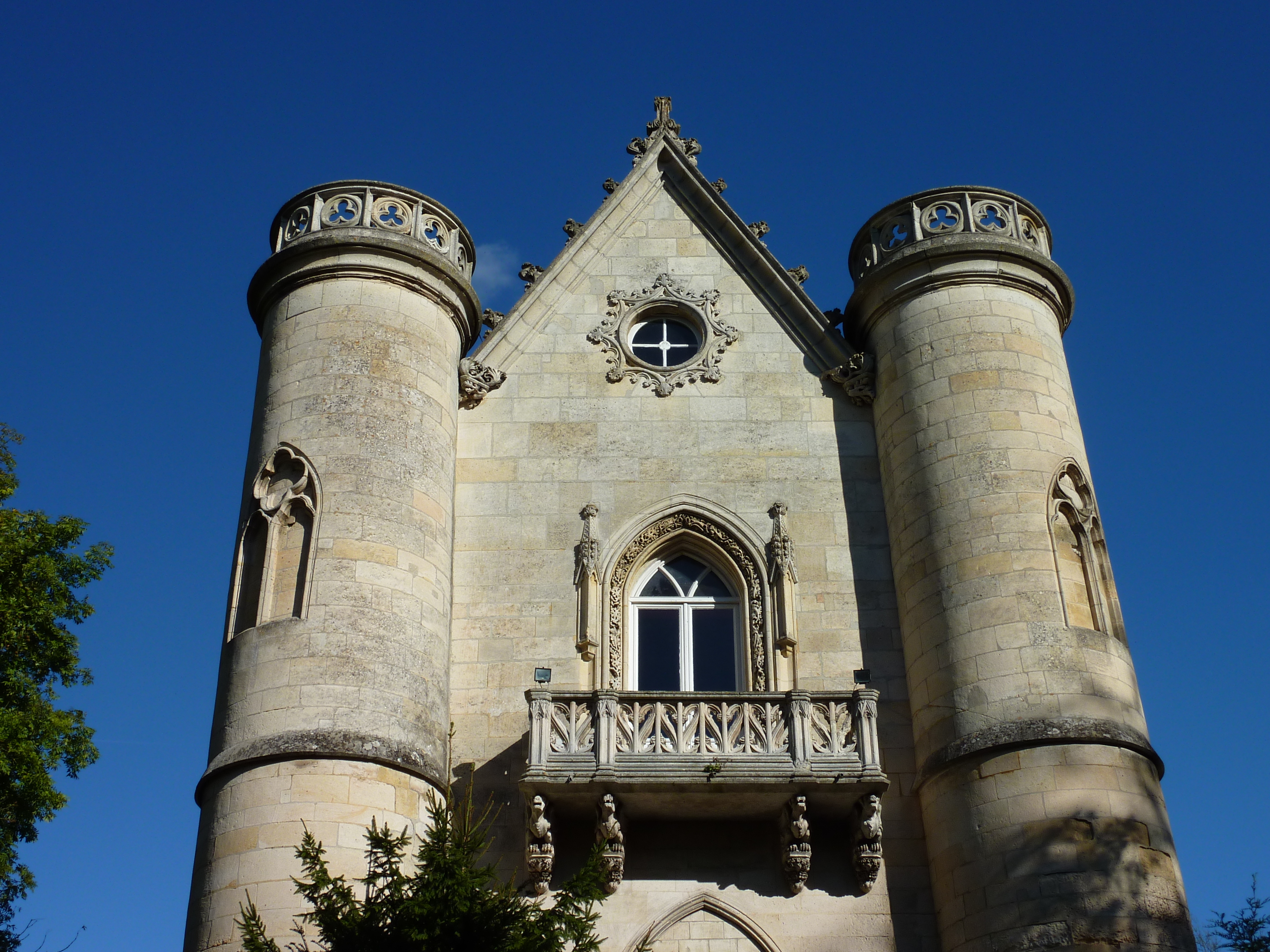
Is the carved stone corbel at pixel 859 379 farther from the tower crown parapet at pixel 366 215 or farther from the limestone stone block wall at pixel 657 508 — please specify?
the tower crown parapet at pixel 366 215

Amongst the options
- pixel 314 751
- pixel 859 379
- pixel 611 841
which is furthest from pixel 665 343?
pixel 314 751

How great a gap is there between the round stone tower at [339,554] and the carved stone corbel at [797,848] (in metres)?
3.38

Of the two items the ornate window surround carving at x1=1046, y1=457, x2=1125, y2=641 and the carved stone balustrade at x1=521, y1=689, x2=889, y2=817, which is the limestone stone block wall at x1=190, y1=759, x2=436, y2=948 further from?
the ornate window surround carving at x1=1046, y1=457, x2=1125, y2=641

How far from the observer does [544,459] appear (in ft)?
54.9

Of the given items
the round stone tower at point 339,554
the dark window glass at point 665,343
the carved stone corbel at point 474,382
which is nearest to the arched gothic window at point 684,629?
the round stone tower at point 339,554

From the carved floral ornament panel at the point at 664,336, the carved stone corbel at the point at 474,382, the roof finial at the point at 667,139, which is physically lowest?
the carved stone corbel at the point at 474,382

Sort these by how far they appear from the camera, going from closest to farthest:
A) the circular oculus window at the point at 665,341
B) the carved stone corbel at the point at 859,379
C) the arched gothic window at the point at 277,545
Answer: the arched gothic window at the point at 277,545
the carved stone corbel at the point at 859,379
the circular oculus window at the point at 665,341

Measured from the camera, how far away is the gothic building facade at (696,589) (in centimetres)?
1348

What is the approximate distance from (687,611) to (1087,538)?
4281 millimetres

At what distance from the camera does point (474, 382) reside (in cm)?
1716

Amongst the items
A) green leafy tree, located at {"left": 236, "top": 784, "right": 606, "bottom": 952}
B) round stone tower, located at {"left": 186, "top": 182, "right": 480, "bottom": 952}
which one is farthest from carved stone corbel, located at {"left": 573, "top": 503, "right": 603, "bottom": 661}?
green leafy tree, located at {"left": 236, "top": 784, "right": 606, "bottom": 952}

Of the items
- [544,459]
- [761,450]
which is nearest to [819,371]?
[761,450]

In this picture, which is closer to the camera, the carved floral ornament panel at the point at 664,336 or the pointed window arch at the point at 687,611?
the pointed window arch at the point at 687,611

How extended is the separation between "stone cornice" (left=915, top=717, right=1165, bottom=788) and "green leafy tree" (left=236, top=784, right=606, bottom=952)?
4.21 meters
